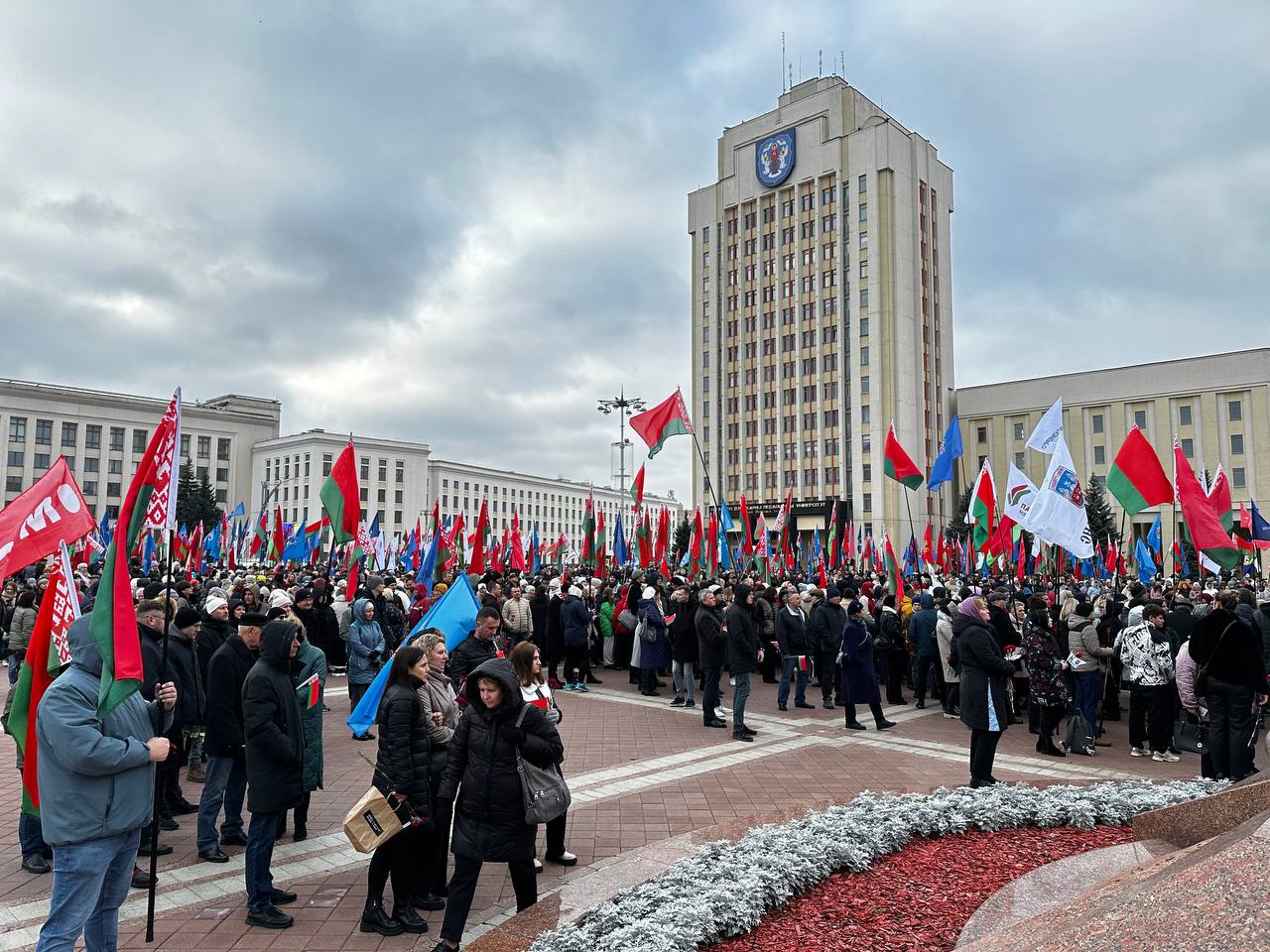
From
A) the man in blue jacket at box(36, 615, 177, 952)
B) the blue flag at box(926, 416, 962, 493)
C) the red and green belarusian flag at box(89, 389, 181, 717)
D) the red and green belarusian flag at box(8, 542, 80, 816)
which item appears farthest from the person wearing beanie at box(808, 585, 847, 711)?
the man in blue jacket at box(36, 615, 177, 952)

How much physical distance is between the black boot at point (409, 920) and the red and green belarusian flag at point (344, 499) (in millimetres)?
10417

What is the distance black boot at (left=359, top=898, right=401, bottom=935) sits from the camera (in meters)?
5.06

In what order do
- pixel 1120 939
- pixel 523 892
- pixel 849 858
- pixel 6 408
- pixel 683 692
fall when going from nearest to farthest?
pixel 1120 939, pixel 523 892, pixel 849 858, pixel 683 692, pixel 6 408

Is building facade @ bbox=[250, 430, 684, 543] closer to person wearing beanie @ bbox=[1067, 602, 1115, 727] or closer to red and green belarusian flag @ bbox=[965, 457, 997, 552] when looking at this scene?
red and green belarusian flag @ bbox=[965, 457, 997, 552]

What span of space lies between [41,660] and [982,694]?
7168 millimetres

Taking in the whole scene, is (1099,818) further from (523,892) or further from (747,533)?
(747,533)

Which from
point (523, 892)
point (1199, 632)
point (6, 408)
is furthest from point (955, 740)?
point (6, 408)

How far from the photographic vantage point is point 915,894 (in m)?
5.04

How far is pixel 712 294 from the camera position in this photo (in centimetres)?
7281

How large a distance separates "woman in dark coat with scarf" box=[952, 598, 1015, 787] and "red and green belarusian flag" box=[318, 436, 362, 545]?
419 inches

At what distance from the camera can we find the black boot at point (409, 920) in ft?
16.9

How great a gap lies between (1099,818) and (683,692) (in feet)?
25.2

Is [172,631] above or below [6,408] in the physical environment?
below

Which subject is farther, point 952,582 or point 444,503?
point 444,503
